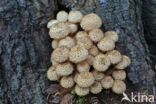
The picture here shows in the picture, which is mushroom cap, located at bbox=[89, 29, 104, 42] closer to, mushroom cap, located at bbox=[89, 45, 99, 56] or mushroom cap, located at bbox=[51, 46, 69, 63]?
mushroom cap, located at bbox=[89, 45, 99, 56]

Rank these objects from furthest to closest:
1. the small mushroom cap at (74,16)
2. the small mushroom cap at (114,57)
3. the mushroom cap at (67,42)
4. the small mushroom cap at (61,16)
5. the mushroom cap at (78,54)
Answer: the small mushroom cap at (61,16), the small mushroom cap at (74,16), the mushroom cap at (67,42), the small mushroom cap at (114,57), the mushroom cap at (78,54)

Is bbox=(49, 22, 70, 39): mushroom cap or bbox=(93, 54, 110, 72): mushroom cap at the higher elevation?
bbox=(49, 22, 70, 39): mushroom cap

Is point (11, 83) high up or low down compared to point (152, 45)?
up

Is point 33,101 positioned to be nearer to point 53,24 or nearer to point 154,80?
point 53,24

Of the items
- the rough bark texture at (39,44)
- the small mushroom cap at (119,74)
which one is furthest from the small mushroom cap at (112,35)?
the small mushroom cap at (119,74)

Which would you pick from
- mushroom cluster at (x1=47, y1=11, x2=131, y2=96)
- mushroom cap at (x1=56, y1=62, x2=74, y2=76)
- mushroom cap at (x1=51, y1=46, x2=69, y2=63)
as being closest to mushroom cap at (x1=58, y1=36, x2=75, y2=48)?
mushroom cluster at (x1=47, y1=11, x2=131, y2=96)

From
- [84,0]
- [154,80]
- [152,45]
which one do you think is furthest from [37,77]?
[152,45]

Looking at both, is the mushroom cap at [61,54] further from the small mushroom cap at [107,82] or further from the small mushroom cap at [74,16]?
the small mushroom cap at [107,82]
